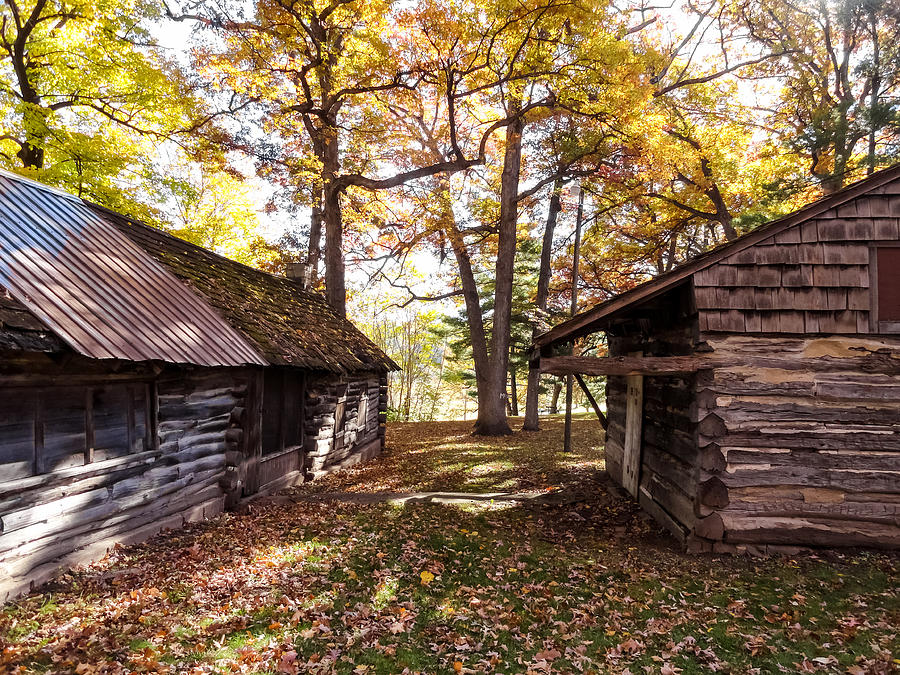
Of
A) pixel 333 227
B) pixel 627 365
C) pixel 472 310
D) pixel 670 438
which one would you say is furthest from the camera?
pixel 472 310

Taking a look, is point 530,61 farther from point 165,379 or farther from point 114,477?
point 114,477

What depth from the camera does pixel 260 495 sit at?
A: 9.91m

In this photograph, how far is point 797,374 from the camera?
7469 millimetres

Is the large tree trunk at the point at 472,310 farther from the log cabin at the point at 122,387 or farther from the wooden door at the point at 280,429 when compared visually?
the wooden door at the point at 280,429

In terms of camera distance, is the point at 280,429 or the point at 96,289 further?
the point at 280,429

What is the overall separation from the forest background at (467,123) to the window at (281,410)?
26.0ft

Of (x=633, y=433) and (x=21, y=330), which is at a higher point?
(x=21, y=330)

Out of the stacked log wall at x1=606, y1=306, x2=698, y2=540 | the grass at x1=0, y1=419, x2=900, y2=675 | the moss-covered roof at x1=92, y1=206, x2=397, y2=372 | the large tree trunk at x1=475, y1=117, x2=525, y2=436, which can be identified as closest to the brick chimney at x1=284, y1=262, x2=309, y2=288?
the moss-covered roof at x1=92, y1=206, x2=397, y2=372

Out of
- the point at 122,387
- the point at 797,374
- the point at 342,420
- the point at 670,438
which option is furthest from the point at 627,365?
the point at 342,420

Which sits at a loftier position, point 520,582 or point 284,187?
point 284,187

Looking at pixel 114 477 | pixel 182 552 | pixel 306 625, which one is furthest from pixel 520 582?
pixel 114 477

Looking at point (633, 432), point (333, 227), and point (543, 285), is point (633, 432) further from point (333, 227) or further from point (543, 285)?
point (333, 227)

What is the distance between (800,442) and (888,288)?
2.68 m

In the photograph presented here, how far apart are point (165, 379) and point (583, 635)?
674 cm
